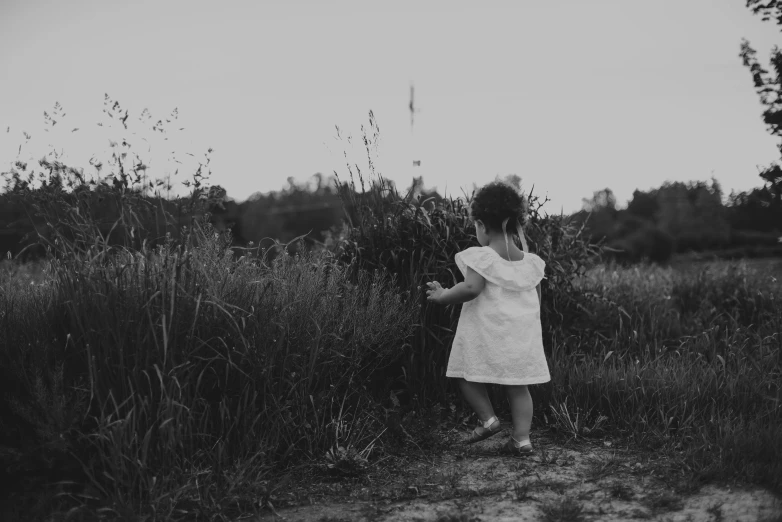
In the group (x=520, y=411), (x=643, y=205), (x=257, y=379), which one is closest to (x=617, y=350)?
(x=520, y=411)

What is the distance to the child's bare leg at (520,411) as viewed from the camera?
155 inches

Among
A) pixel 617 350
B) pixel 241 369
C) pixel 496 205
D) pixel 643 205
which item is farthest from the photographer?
pixel 643 205

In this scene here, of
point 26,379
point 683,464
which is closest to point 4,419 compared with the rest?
point 26,379

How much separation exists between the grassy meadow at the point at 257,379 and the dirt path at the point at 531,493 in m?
0.15

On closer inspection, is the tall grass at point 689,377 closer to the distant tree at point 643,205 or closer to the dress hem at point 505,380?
the dress hem at point 505,380

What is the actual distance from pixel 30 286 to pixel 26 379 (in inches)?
39.5

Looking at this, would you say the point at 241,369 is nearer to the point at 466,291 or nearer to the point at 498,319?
the point at 466,291

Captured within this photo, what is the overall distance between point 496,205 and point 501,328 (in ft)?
2.39

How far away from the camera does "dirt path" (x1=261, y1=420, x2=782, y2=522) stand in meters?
3.05

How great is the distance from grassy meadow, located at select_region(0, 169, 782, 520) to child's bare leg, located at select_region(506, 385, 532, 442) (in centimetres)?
40

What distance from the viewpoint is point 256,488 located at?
3201mm

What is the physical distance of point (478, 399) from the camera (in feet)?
13.5

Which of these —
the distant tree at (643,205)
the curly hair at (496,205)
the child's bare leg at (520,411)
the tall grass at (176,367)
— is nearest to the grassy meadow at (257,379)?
the tall grass at (176,367)

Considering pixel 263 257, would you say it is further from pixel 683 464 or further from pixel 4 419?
pixel 683 464
